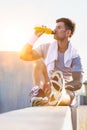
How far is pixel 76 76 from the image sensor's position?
2291 mm

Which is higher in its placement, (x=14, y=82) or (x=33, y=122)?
(x=33, y=122)

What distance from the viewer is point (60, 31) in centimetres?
255

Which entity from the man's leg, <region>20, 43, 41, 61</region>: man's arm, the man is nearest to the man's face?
the man

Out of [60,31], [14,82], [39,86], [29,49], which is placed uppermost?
[60,31]

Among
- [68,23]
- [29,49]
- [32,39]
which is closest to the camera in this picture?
[32,39]

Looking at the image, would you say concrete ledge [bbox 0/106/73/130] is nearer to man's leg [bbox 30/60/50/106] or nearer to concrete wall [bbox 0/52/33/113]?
man's leg [bbox 30/60/50/106]

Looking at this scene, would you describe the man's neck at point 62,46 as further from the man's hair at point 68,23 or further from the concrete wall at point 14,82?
the concrete wall at point 14,82

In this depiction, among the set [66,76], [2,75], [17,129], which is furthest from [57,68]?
[2,75]

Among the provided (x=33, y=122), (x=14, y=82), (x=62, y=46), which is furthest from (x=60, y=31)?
(x=14, y=82)

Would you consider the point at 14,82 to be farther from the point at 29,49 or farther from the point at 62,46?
the point at 29,49

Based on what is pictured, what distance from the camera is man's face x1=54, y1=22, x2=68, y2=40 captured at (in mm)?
2291

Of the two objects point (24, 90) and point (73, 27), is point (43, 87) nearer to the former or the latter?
point (73, 27)

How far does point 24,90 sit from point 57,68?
19711 mm

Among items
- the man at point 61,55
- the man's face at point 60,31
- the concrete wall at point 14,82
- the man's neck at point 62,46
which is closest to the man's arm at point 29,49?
the man at point 61,55
